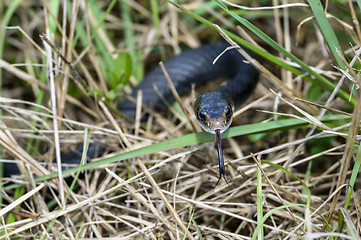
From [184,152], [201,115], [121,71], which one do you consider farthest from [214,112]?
[121,71]

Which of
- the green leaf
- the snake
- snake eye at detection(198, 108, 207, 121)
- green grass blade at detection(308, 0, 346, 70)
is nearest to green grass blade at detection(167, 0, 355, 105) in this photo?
green grass blade at detection(308, 0, 346, 70)

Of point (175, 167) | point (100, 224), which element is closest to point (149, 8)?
point (175, 167)

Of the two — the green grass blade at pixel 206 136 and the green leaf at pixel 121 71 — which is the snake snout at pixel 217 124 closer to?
the green grass blade at pixel 206 136

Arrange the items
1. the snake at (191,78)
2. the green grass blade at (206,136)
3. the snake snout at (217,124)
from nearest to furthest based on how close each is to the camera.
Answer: the snake snout at (217,124) → the green grass blade at (206,136) → the snake at (191,78)

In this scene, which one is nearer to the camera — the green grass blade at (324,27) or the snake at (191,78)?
the green grass blade at (324,27)

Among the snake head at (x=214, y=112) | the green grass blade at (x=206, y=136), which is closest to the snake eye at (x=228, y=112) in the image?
the snake head at (x=214, y=112)

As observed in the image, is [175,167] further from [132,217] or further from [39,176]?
[39,176]
